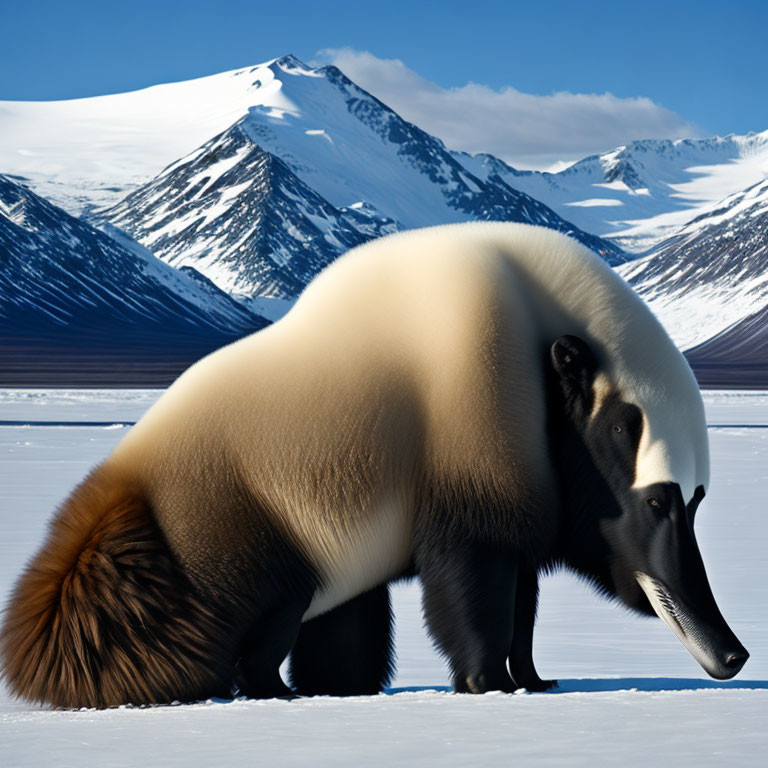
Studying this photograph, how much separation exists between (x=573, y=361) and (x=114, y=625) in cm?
201

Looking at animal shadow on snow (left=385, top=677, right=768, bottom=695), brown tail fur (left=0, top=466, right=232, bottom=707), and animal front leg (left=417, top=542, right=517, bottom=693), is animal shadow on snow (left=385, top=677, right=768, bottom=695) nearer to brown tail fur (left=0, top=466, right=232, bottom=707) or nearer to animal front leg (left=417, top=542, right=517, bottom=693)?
animal front leg (left=417, top=542, right=517, bottom=693)

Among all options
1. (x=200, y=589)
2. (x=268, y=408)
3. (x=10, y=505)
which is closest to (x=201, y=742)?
(x=200, y=589)

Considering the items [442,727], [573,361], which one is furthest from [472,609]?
[573,361]

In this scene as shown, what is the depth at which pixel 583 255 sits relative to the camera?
552 cm

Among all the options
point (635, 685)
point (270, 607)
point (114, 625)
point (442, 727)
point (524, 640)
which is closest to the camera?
point (442, 727)

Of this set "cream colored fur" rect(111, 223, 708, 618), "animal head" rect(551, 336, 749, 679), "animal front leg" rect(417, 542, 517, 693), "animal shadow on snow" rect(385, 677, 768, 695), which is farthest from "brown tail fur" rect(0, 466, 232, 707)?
"animal head" rect(551, 336, 749, 679)

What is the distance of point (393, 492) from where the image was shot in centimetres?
502

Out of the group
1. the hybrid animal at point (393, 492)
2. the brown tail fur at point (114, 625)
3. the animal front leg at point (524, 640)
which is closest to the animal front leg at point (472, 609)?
the hybrid animal at point (393, 492)

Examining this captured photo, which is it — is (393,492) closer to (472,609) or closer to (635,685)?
(472,609)

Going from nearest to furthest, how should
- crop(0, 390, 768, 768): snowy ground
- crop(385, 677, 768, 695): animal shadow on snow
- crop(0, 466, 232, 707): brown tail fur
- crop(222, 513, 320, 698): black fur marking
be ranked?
1. crop(0, 390, 768, 768): snowy ground
2. crop(0, 466, 232, 707): brown tail fur
3. crop(222, 513, 320, 698): black fur marking
4. crop(385, 677, 768, 695): animal shadow on snow

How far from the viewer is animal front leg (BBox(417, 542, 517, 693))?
501cm

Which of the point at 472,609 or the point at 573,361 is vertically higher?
the point at 573,361

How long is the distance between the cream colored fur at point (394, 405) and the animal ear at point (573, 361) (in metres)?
0.08

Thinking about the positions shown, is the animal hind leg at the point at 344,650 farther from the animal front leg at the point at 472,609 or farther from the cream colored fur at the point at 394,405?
the animal front leg at the point at 472,609
